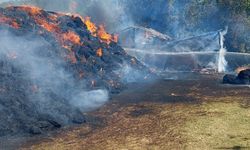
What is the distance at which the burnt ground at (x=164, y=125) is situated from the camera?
17.5m

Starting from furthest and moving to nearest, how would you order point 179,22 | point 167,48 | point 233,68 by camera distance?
1. point 179,22
2. point 167,48
3. point 233,68

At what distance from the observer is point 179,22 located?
7025 cm

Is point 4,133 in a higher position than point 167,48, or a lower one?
lower

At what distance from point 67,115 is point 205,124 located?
8.59m

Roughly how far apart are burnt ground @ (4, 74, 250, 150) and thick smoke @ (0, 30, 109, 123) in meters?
2.12

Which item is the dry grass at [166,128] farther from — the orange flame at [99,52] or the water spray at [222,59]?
the water spray at [222,59]

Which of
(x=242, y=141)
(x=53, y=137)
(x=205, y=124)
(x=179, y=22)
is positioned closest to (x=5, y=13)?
(x=53, y=137)

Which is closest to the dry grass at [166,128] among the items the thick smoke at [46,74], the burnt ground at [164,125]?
the burnt ground at [164,125]

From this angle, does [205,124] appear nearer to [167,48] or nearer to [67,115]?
[67,115]

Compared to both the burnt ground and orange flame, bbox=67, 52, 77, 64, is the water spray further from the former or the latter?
orange flame, bbox=67, 52, 77, 64

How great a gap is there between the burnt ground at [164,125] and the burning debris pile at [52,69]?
190cm

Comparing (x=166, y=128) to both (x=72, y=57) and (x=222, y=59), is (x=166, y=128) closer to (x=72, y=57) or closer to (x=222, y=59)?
(x=72, y=57)

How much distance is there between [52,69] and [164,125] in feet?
43.7

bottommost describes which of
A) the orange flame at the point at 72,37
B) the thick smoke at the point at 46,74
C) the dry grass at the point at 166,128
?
the dry grass at the point at 166,128
